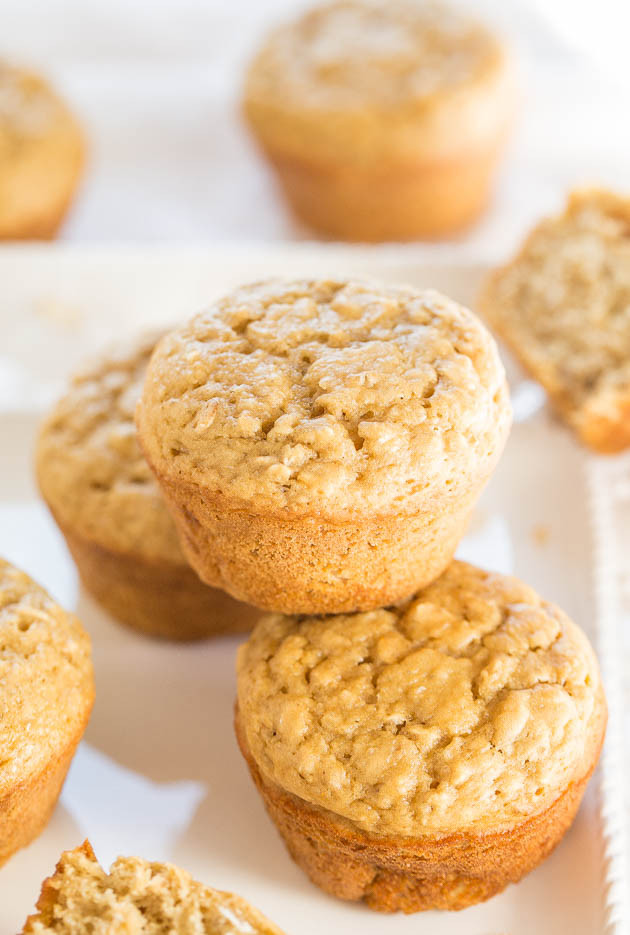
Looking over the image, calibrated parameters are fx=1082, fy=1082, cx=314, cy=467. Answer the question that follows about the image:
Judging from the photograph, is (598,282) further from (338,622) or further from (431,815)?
(431,815)

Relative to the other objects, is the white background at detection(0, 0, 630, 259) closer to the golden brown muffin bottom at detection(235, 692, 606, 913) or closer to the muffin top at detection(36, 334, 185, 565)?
the muffin top at detection(36, 334, 185, 565)

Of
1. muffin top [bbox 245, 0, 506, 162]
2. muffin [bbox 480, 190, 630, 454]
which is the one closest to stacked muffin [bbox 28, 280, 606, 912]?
muffin [bbox 480, 190, 630, 454]

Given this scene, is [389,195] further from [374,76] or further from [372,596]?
[372,596]

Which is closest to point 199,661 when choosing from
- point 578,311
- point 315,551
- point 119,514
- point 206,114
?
point 119,514

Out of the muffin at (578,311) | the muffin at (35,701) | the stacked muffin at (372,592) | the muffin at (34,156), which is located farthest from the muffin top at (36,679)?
the muffin at (34,156)

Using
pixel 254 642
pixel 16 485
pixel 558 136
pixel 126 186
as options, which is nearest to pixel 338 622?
pixel 254 642

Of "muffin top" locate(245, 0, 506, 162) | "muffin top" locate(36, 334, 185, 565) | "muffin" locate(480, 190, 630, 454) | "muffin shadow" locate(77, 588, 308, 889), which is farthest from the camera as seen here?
"muffin top" locate(245, 0, 506, 162)

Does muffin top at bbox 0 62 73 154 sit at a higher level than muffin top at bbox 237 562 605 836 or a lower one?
higher
